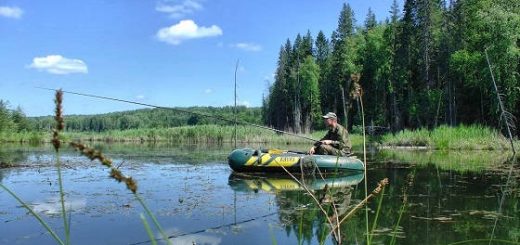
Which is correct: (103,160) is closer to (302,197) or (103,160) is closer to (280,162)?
(302,197)

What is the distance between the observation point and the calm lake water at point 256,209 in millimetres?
6020

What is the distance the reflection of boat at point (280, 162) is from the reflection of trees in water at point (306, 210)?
1.83m

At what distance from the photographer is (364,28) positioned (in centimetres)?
5931

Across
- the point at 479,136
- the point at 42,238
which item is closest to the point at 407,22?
the point at 479,136

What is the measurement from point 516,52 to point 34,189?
26.6 m

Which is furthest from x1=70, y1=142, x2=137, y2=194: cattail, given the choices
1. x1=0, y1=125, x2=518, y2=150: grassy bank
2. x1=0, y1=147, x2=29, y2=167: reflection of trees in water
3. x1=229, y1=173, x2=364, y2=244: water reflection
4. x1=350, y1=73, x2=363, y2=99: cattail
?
x1=0, y1=147, x2=29, y2=167: reflection of trees in water

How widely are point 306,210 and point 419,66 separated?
37102 mm

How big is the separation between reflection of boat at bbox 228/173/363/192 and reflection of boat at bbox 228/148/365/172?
22 cm

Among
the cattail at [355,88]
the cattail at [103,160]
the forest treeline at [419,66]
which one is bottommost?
the cattail at [103,160]

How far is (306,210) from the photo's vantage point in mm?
7906

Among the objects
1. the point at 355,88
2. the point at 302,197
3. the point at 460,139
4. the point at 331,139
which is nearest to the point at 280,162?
the point at 331,139

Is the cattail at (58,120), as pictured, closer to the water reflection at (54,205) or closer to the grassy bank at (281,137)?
the water reflection at (54,205)

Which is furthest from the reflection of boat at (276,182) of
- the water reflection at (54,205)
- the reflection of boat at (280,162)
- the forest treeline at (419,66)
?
the forest treeline at (419,66)

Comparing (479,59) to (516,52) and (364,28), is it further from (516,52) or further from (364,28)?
(364,28)
